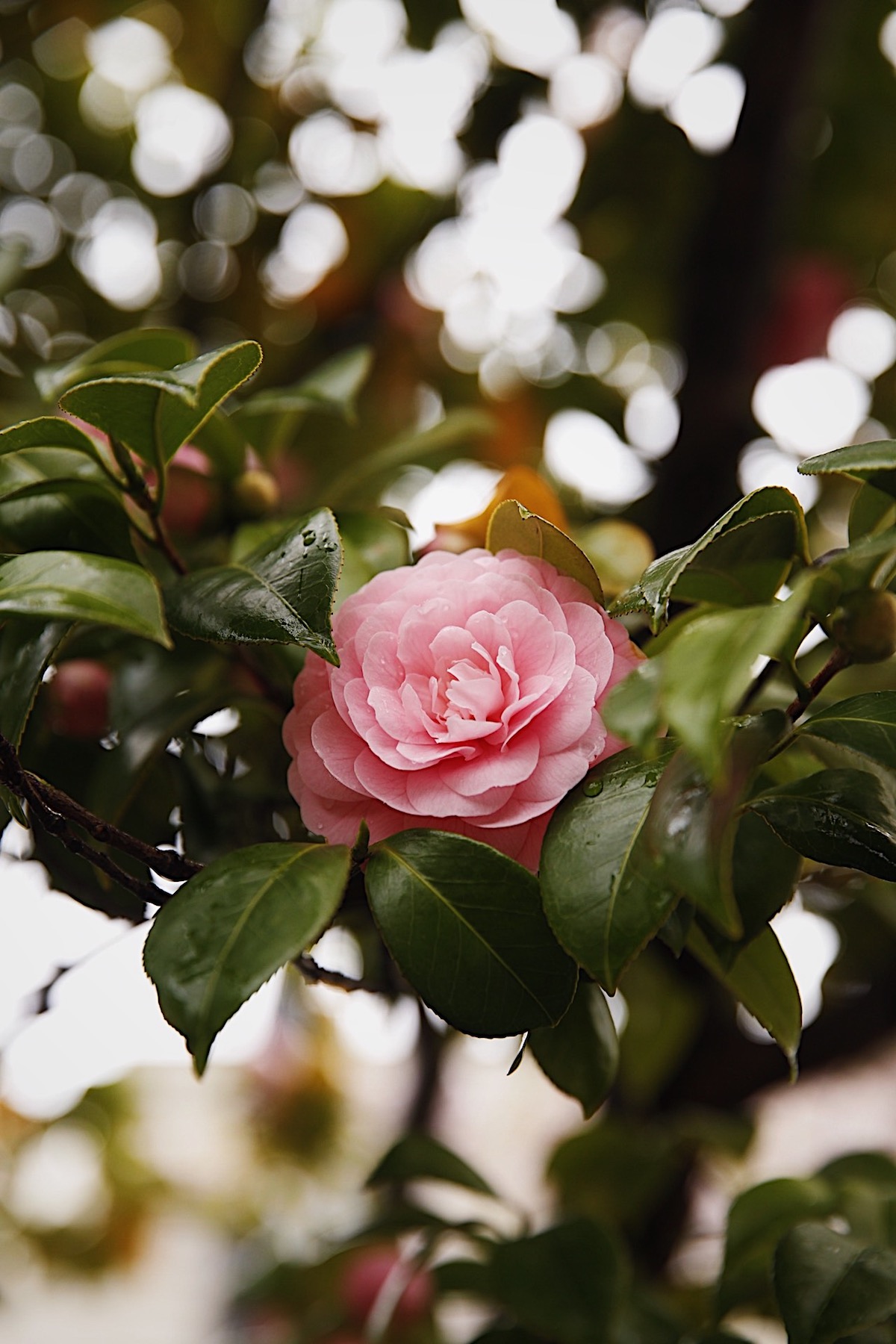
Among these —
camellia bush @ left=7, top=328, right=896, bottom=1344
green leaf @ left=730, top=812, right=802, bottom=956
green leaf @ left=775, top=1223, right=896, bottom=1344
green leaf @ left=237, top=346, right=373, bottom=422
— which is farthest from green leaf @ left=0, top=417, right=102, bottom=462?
green leaf @ left=775, top=1223, right=896, bottom=1344

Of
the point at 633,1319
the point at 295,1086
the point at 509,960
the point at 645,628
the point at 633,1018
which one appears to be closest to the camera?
the point at 509,960

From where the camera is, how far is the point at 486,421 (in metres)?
0.47

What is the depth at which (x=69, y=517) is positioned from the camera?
31cm

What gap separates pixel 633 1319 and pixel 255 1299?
36 cm

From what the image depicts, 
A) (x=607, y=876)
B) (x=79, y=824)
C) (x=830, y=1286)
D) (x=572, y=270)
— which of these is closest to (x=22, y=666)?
(x=79, y=824)

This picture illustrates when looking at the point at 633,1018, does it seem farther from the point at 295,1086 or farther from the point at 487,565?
the point at 295,1086

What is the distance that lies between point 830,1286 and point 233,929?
225 mm

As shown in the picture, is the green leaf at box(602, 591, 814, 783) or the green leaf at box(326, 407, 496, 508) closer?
the green leaf at box(602, 591, 814, 783)

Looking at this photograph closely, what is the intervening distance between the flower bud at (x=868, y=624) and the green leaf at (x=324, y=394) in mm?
221

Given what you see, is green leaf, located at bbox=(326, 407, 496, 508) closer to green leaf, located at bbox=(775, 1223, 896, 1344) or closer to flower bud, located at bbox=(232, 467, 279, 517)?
flower bud, located at bbox=(232, 467, 279, 517)

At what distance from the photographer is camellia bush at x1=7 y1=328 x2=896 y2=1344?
0.22 metres

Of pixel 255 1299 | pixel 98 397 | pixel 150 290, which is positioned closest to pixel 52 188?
pixel 150 290

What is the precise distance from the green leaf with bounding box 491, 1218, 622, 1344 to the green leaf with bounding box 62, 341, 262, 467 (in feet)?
1.19

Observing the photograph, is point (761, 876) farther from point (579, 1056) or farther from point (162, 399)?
point (162, 399)
